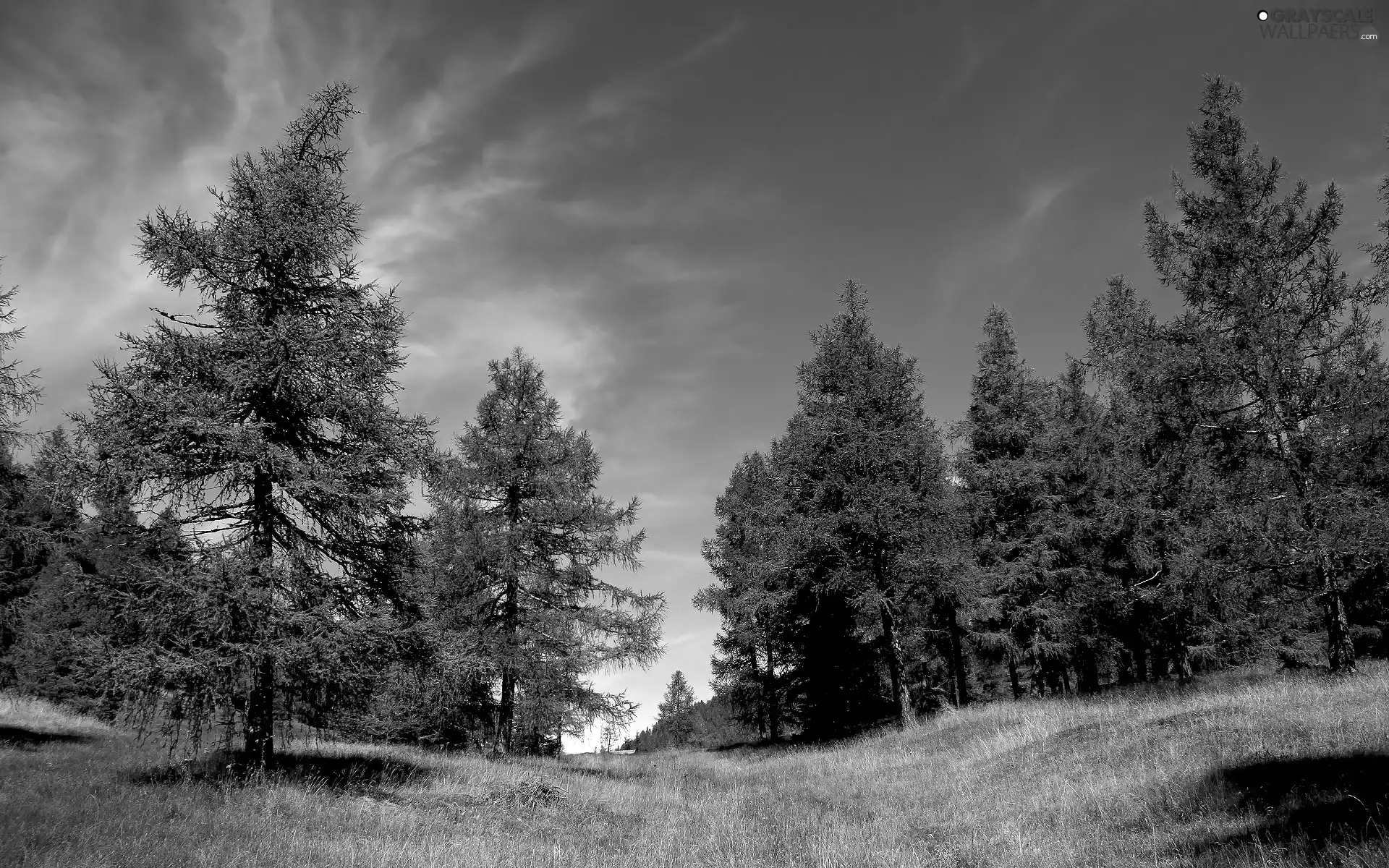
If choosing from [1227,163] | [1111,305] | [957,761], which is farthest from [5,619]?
[1111,305]

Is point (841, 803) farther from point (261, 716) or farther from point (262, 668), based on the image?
point (262, 668)

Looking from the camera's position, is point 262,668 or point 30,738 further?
point 30,738

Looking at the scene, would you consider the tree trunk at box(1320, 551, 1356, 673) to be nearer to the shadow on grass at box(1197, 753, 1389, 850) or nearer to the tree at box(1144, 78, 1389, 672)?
the tree at box(1144, 78, 1389, 672)

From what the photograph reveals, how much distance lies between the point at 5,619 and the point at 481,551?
31.0 feet

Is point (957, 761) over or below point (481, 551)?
below

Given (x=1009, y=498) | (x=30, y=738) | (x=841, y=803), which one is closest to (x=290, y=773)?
(x=841, y=803)

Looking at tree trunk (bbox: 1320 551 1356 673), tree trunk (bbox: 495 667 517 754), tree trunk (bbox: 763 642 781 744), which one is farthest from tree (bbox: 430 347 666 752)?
tree trunk (bbox: 1320 551 1356 673)

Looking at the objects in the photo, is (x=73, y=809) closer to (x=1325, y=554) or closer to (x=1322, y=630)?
(x=1325, y=554)

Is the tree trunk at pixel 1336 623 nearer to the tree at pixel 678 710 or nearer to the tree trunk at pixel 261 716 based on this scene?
the tree trunk at pixel 261 716

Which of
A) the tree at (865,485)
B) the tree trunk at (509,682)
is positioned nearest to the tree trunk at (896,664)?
the tree at (865,485)

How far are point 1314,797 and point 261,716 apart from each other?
13.5 m

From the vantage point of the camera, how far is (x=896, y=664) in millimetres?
20281

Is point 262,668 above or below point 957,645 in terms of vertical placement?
above

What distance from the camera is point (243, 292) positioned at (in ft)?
38.9
